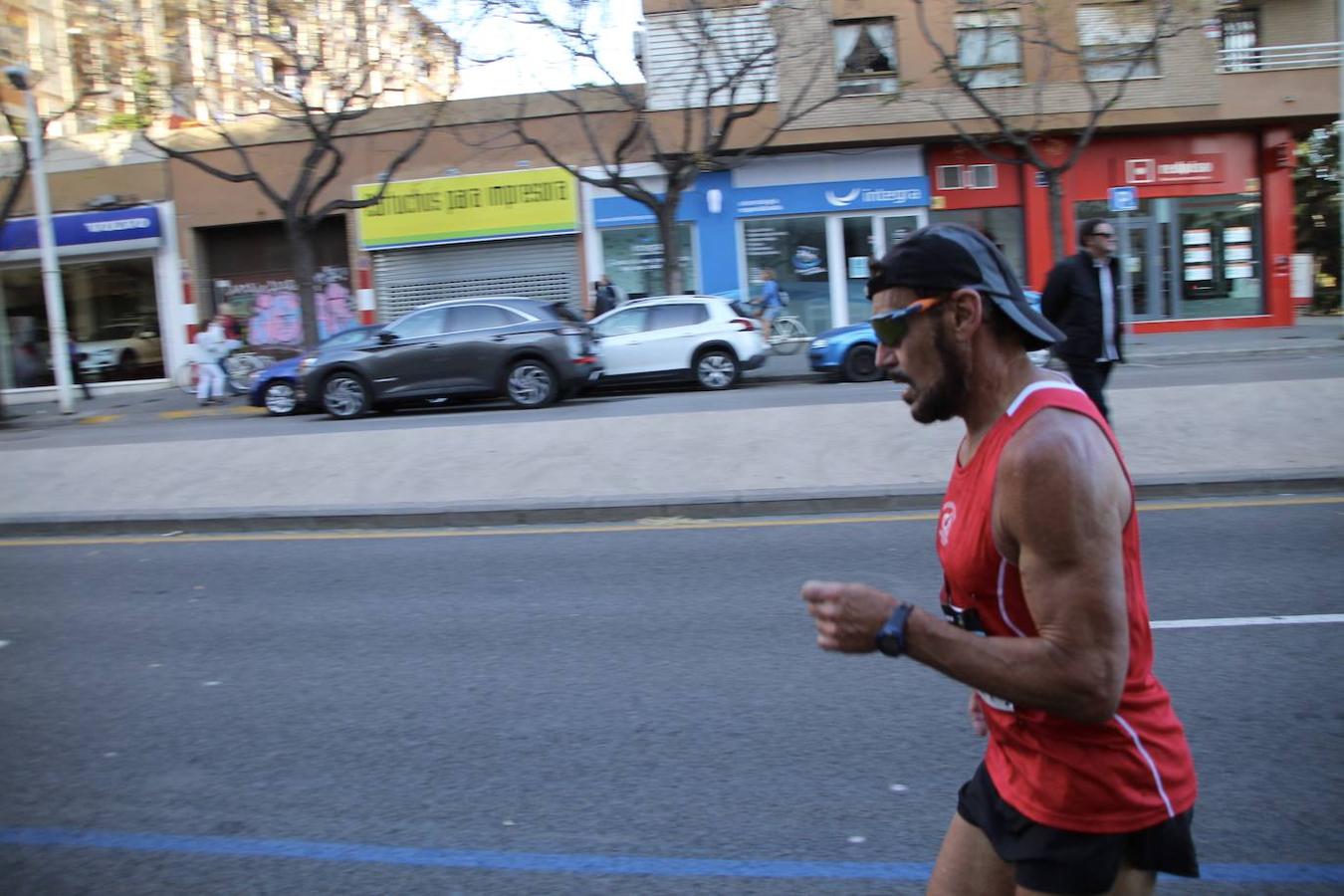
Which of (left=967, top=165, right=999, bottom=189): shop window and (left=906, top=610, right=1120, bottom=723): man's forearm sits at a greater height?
(left=967, top=165, right=999, bottom=189): shop window

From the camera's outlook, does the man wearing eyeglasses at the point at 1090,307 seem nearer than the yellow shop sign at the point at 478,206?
Yes

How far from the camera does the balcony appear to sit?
2634 cm

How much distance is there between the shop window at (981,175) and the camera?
27156 mm

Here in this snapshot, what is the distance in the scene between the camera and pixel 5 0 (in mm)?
21484

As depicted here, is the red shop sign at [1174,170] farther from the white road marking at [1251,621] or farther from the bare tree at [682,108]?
the white road marking at [1251,621]

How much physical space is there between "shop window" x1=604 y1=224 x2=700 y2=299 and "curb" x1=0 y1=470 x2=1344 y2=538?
59.4 ft

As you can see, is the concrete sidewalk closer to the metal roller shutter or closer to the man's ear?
the man's ear

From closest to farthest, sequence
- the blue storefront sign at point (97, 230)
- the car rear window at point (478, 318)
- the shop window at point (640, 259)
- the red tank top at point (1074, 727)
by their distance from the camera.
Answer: the red tank top at point (1074, 727) < the car rear window at point (478, 318) < the shop window at point (640, 259) < the blue storefront sign at point (97, 230)

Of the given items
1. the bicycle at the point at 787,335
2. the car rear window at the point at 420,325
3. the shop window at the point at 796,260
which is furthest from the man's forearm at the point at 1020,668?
the shop window at the point at 796,260

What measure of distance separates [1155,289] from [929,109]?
6848 millimetres

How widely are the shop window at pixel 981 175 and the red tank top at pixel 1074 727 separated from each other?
26579 millimetres

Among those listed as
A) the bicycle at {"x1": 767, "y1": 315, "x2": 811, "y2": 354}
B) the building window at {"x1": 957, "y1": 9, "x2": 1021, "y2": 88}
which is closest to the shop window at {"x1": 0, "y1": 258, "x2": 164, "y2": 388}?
the bicycle at {"x1": 767, "y1": 315, "x2": 811, "y2": 354}

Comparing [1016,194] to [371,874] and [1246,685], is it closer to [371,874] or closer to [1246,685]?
[1246,685]

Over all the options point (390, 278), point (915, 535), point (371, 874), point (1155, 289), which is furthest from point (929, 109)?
point (371, 874)
